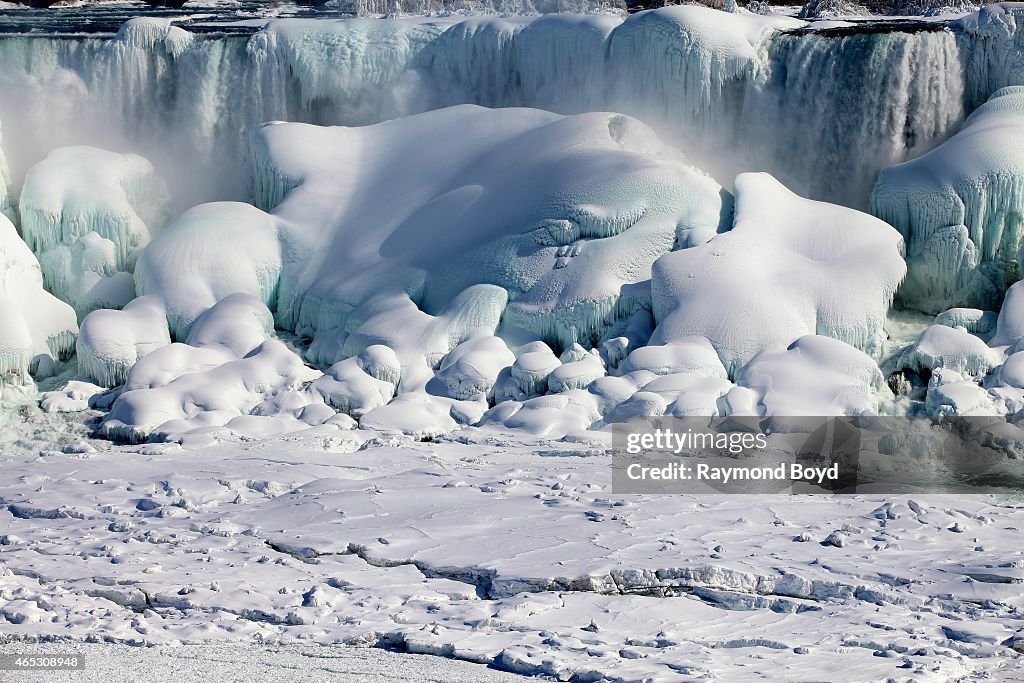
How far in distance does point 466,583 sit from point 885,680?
177cm

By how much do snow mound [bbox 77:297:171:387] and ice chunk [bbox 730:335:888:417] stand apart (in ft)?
12.3

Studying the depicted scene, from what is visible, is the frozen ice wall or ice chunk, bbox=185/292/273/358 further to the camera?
the frozen ice wall

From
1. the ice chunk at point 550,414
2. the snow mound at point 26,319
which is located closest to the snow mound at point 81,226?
the snow mound at point 26,319

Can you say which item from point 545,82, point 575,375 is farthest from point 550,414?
point 545,82

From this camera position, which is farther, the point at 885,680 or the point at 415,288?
the point at 415,288

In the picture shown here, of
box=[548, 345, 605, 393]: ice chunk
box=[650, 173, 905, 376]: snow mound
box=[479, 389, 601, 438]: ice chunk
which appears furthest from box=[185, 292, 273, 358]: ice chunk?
box=[650, 173, 905, 376]: snow mound

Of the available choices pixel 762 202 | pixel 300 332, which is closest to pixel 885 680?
pixel 762 202

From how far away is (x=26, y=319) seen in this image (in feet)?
29.7

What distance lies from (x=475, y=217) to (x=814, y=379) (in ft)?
8.66

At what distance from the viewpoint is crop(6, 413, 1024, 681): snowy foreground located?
4.99 metres

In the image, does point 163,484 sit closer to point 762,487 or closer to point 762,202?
point 762,487

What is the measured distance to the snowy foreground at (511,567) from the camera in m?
4.99

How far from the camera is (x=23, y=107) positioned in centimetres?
1095

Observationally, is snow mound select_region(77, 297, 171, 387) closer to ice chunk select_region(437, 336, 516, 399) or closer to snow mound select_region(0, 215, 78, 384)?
snow mound select_region(0, 215, 78, 384)
